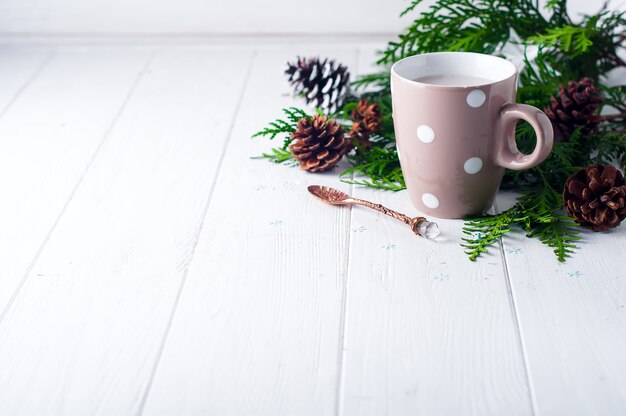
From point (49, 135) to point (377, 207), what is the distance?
1.68ft

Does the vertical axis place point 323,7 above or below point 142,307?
above

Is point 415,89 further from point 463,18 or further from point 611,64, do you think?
point 611,64

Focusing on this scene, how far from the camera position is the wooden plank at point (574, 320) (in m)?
0.55

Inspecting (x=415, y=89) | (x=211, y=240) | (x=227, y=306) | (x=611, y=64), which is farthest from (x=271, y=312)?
(x=611, y=64)

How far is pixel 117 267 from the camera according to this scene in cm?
73

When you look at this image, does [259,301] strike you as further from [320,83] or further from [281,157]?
[320,83]

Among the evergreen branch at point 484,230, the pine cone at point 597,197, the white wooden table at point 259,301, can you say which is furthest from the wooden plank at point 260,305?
the pine cone at point 597,197

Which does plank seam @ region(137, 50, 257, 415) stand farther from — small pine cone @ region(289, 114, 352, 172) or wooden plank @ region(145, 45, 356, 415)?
small pine cone @ region(289, 114, 352, 172)

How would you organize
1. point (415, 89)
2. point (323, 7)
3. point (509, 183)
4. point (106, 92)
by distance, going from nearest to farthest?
point (415, 89), point (509, 183), point (106, 92), point (323, 7)

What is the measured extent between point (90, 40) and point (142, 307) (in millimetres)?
917

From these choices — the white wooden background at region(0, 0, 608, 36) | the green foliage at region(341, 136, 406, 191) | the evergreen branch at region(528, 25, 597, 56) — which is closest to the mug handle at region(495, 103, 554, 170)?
the green foliage at region(341, 136, 406, 191)

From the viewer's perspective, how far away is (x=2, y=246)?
778 mm

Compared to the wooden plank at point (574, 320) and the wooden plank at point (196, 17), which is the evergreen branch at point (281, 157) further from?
the wooden plank at point (196, 17)

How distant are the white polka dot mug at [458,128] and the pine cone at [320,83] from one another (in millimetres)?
292
